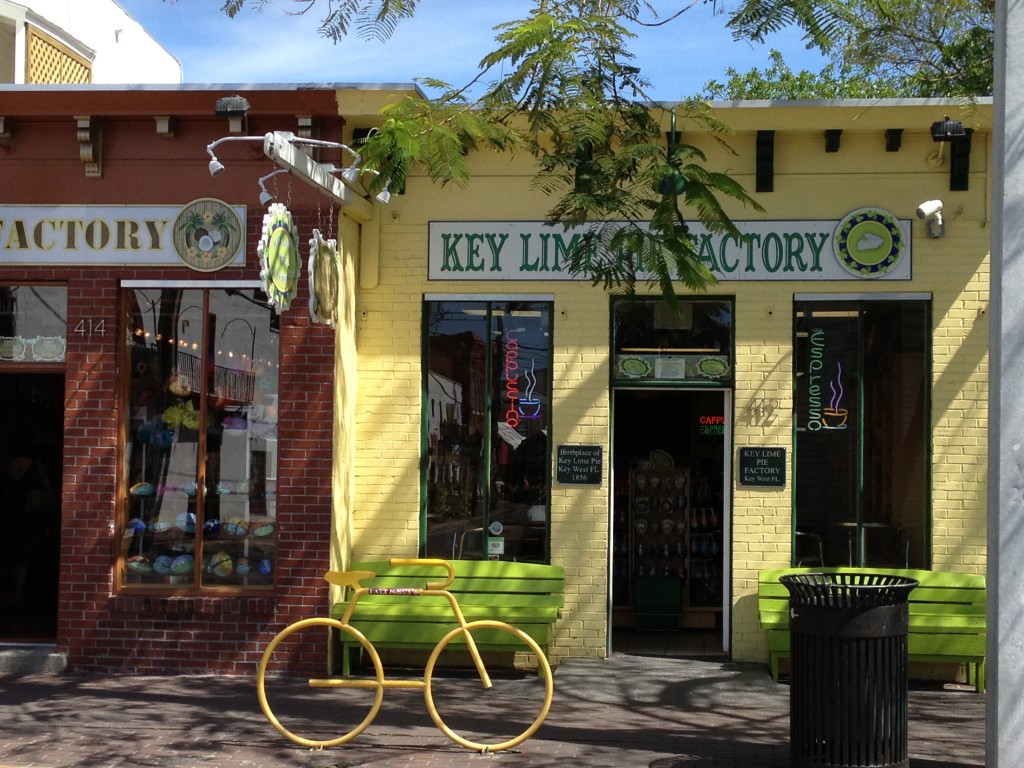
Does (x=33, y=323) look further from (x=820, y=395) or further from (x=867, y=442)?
(x=867, y=442)

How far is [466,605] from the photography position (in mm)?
10133

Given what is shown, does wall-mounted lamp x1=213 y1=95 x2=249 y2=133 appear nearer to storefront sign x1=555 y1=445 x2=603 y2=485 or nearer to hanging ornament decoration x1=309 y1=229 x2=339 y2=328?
hanging ornament decoration x1=309 y1=229 x2=339 y2=328

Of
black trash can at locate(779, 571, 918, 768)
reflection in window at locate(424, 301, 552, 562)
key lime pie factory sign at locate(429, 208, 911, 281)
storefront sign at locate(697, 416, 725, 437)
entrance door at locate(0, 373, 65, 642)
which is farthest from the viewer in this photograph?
storefront sign at locate(697, 416, 725, 437)

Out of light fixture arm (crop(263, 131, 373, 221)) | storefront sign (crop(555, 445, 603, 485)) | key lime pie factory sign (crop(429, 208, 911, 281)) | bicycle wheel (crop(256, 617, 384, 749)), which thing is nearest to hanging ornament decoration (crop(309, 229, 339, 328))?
light fixture arm (crop(263, 131, 373, 221))

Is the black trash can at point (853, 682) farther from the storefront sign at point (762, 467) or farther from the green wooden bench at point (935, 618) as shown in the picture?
the storefront sign at point (762, 467)

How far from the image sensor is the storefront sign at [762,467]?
10.4 meters

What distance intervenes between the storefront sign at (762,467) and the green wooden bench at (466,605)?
179cm

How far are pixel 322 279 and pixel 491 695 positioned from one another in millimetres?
3464

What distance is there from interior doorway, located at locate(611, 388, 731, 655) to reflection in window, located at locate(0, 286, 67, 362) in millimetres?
5384

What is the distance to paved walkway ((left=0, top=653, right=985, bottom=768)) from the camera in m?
7.45

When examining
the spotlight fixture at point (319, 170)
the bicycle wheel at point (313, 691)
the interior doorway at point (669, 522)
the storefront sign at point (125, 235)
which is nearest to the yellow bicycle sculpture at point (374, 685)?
the bicycle wheel at point (313, 691)

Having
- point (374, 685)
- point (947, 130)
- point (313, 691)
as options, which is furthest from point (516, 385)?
point (947, 130)

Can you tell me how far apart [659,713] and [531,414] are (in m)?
2.95

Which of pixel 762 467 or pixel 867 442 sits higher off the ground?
pixel 867 442
